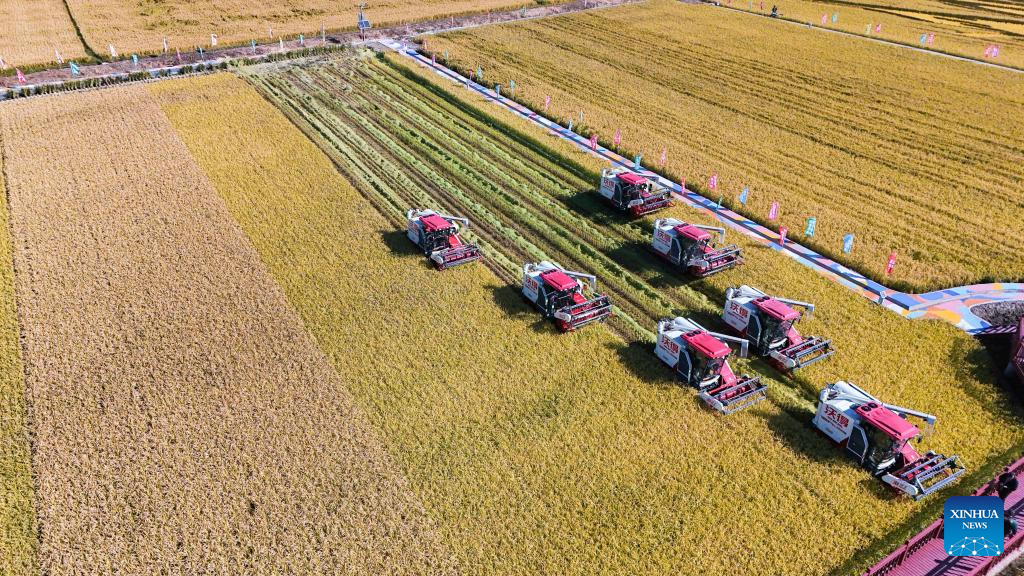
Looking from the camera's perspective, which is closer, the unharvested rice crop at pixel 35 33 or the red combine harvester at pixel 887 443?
the red combine harvester at pixel 887 443

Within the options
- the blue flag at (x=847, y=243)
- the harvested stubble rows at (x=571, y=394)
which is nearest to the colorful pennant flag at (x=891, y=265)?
the blue flag at (x=847, y=243)

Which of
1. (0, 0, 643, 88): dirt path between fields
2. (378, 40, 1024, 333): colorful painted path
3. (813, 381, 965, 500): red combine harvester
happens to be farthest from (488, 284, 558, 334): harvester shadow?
(0, 0, 643, 88): dirt path between fields

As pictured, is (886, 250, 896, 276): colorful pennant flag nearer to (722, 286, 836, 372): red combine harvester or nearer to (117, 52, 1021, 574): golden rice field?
(117, 52, 1021, 574): golden rice field

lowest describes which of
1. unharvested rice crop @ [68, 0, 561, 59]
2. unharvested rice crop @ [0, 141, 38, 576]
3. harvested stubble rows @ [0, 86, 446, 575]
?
unharvested rice crop @ [0, 141, 38, 576]

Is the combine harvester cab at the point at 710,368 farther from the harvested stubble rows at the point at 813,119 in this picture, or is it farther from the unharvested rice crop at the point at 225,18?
the unharvested rice crop at the point at 225,18

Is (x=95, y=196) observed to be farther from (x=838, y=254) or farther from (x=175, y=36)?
(x=838, y=254)

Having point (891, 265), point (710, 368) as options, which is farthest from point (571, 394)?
point (891, 265)
